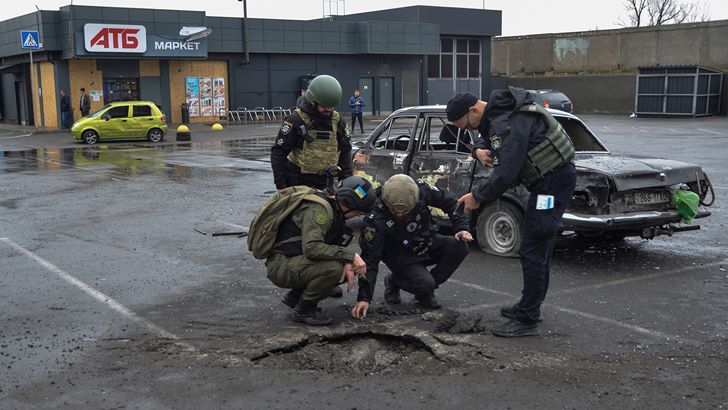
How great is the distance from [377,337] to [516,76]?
4852cm

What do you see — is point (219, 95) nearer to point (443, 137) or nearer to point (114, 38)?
point (114, 38)

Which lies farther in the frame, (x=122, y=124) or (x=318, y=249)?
(x=122, y=124)

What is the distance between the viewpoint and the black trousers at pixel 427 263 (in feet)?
18.8

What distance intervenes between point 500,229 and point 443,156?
1.08m

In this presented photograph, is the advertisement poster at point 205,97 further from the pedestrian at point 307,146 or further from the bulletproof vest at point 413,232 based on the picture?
the bulletproof vest at point 413,232

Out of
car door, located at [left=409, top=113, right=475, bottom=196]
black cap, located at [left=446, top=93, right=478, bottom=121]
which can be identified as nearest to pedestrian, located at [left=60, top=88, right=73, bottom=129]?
car door, located at [left=409, top=113, right=475, bottom=196]

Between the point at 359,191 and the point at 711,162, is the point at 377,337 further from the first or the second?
the point at 711,162

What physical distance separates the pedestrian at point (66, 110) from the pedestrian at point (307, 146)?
27.4m

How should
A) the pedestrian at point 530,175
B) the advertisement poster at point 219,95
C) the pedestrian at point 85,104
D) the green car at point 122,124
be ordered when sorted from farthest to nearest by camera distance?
the advertisement poster at point 219,95 < the pedestrian at point 85,104 < the green car at point 122,124 < the pedestrian at point 530,175

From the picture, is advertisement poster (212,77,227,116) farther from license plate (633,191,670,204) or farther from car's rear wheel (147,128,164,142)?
license plate (633,191,670,204)

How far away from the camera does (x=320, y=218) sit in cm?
518

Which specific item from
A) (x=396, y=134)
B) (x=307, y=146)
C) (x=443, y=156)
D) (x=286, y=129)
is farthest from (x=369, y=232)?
(x=396, y=134)

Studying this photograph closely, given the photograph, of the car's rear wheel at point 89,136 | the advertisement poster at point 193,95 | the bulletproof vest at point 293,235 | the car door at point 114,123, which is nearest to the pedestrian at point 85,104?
the car door at point 114,123

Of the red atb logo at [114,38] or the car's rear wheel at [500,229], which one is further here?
the red atb logo at [114,38]
